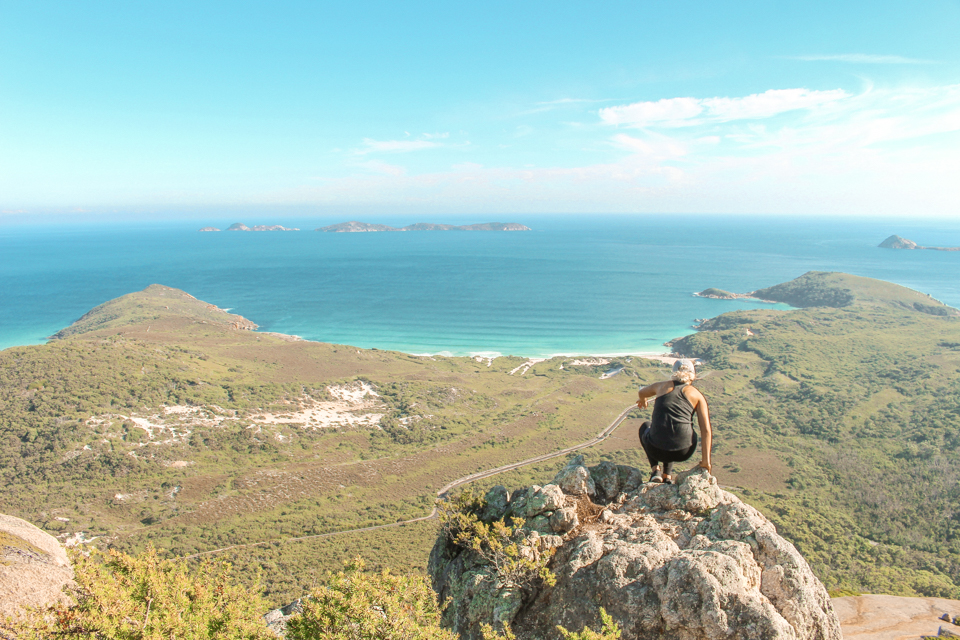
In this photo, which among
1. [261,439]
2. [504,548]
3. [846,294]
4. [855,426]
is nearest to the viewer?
[504,548]

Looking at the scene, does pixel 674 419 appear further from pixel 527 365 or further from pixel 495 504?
pixel 527 365

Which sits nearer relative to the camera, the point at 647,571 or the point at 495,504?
the point at 647,571

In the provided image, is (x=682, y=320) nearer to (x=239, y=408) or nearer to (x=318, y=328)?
(x=318, y=328)

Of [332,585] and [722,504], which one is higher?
[722,504]

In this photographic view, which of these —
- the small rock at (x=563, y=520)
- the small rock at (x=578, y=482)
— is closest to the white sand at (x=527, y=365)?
the small rock at (x=578, y=482)

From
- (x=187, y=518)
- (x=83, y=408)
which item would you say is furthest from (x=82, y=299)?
(x=187, y=518)

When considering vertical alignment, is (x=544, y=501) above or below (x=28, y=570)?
above

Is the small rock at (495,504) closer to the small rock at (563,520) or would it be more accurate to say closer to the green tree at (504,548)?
the green tree at (504,548)

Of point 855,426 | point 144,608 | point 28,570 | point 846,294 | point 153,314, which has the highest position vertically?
point 144,608

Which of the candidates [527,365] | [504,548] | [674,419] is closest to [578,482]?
[504,548]
